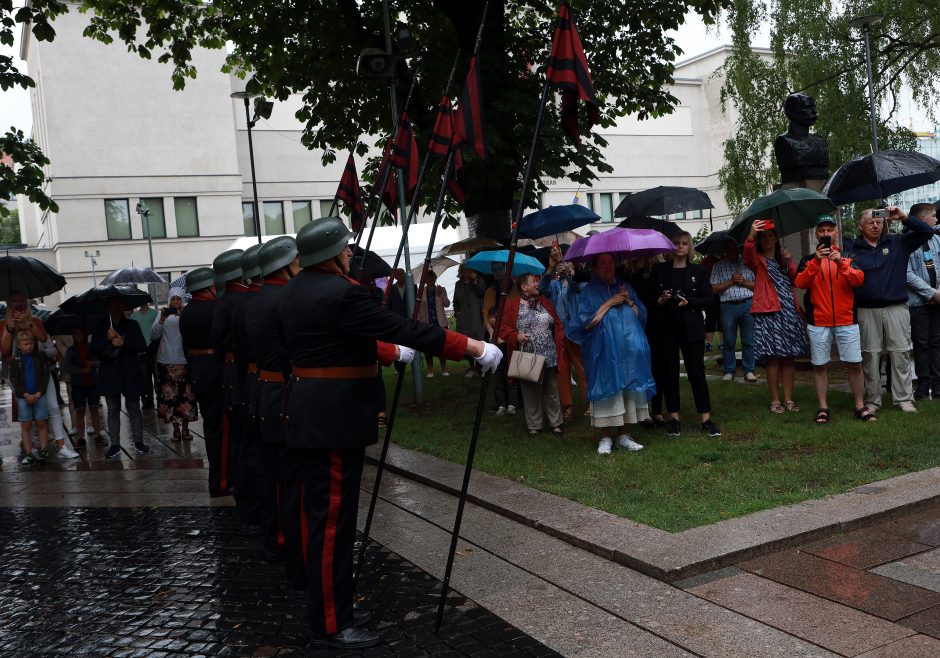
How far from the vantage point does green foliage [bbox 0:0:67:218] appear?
1175cm

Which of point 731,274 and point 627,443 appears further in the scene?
point 731,274

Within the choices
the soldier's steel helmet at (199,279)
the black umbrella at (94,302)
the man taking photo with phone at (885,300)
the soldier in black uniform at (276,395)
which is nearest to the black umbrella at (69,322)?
the black umbrella at (94,302)

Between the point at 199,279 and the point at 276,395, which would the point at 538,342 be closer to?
the point at 199,279

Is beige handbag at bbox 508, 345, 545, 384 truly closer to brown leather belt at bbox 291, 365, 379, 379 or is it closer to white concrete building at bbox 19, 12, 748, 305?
brown leather belt at bbox 291, 365, 379, 379

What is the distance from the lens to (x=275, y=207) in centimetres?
4878

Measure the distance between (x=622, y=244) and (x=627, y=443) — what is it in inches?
70.9

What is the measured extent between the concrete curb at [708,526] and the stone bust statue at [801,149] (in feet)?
21.7

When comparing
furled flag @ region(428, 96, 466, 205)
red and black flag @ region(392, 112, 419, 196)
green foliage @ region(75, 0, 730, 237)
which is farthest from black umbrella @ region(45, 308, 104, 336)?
furled flag @ region(428, 96, 466, 205)

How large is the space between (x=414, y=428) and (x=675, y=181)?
46204mm

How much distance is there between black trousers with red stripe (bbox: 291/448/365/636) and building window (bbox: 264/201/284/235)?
4511 centimetres

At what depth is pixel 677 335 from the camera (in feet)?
29.9

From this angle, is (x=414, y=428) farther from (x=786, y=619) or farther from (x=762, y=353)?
(x=786, y=619)

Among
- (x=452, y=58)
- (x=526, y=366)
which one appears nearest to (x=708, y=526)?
(x=526, y=366)

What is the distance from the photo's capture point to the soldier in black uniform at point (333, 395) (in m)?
4.55
